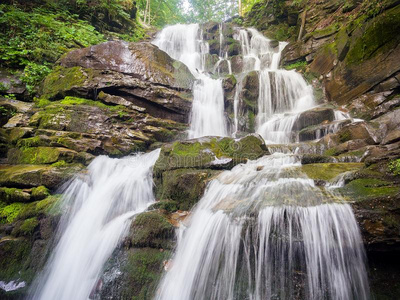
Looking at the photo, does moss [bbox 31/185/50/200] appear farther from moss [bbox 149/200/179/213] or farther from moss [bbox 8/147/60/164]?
moss [bbox 149/200/179/213]

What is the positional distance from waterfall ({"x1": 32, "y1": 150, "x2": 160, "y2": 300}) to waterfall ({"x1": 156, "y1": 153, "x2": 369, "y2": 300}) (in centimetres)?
148

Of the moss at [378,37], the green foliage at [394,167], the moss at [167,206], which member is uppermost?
the moss at [378,37]

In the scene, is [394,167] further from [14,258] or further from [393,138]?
[14,258]

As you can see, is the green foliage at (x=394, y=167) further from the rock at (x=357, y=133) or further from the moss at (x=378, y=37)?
the moss at (x=378, y=37)

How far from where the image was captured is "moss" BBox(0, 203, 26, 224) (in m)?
4.45

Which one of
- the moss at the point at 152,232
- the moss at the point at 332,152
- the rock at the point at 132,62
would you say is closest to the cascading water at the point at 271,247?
the moss at the point at 152,232

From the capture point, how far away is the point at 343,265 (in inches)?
94.0

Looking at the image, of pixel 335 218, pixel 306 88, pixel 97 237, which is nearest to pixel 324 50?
pixel 306 88

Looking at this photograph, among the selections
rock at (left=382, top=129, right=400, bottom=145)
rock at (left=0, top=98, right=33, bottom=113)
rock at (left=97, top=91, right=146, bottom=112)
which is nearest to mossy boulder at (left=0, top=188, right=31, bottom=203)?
rock at (left=0, top=98, right=33, bottom=113)

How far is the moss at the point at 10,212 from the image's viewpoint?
445cm

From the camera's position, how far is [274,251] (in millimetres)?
2643

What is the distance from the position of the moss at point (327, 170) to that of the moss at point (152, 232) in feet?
8.93

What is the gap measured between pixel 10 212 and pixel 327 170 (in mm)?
6558

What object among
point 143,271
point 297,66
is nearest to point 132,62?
point 143,271
